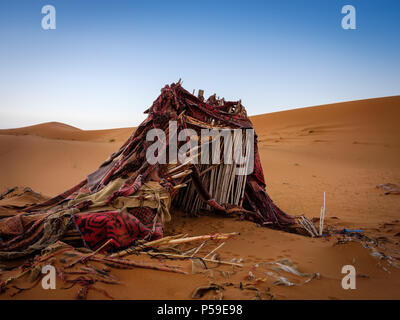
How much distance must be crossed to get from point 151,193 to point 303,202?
538cm

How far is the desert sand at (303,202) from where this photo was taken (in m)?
2.20

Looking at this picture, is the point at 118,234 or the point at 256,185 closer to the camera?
the point at 118,234

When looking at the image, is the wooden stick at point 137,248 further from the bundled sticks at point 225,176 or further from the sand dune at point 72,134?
the sand dune at point 72,134

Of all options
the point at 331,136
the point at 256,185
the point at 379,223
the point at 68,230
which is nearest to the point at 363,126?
the point at 331,136

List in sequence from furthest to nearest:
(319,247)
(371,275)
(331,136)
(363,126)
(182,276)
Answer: (363,126), (331,136), (319,247), (371,275), (182,276)

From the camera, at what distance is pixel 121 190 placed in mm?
3127

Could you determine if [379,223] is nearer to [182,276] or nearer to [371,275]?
[371,275]

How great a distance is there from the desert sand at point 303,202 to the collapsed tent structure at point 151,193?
0.52 metres

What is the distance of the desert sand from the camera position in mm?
2197

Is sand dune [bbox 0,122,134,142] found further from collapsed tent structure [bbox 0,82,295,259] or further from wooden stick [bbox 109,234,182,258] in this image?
wooden stick [bbox 109,234,182,258]

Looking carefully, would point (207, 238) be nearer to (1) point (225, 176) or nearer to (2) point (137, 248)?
(2) point (137, 248)

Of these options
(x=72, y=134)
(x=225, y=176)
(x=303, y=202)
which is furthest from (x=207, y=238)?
(x=72, y=134)
